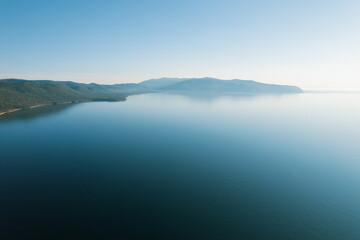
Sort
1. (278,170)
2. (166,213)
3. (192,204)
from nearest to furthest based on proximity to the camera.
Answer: (166,213)
(192,204)
(278,170)

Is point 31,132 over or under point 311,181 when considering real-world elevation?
over

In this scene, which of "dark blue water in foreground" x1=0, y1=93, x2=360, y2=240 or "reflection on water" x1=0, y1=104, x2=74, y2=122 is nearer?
"dark blue water in foreground" x1=0, y1=93, x2=360, y2=240

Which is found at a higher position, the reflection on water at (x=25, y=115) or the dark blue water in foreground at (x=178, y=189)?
the reflection on water at (x=25, y=115)

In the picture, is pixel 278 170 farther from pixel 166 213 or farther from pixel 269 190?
pixel 166 213

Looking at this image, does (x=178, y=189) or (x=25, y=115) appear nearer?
(x=178, y=189)

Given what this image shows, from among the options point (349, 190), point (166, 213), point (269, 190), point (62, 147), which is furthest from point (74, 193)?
point (349, 190)

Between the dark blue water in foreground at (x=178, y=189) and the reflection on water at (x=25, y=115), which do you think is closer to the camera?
the dark blue water in foreground at (x=178, y=189)

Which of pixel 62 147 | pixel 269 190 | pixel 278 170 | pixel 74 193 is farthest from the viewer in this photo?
pixel 62 147

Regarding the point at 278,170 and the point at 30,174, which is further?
the point at 278,170

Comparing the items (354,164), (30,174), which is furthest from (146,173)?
(354,164)

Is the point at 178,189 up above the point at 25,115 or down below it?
below

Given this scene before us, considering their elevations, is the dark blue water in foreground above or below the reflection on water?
below
